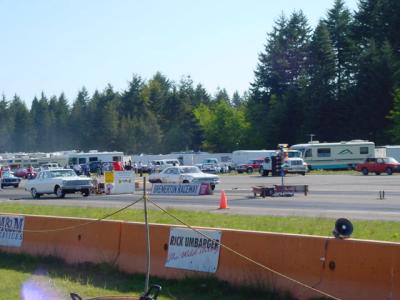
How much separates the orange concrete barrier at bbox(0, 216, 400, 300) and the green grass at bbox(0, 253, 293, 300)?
0.16m

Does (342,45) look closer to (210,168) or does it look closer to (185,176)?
(210,168)

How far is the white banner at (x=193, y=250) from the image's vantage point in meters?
10.4

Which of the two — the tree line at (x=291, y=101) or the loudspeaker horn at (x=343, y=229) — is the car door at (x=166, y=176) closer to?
the loudspeaker horn at (x=343, y=229)

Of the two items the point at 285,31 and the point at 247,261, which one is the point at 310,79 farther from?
the point at 247,261

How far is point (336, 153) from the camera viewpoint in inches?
2719

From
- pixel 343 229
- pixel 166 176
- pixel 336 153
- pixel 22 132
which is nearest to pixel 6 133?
pixel 22 132

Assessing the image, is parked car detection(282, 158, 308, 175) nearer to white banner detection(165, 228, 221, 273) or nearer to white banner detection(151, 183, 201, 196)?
white banner detection(151, 183, 201, 196)

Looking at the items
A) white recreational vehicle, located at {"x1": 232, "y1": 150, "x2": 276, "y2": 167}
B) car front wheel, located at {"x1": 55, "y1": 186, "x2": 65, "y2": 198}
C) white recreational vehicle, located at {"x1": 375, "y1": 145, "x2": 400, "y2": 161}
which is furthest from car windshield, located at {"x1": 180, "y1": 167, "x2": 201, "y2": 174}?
white recreational vehicle, located at {"x1": 232, "y1": 150, "x2": 276, "y2": 167}

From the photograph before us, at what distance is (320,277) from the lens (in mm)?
8898

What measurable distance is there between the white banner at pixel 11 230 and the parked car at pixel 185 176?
912 inches

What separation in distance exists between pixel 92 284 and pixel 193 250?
1.72 m

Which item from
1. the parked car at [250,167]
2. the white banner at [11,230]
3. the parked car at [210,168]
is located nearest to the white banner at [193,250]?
the white banner at [11,230]

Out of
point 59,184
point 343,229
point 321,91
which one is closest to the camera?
point 343,229

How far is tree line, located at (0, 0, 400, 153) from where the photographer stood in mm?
86500
